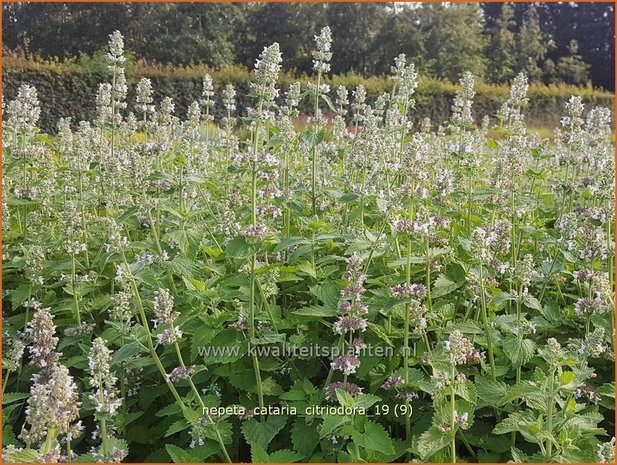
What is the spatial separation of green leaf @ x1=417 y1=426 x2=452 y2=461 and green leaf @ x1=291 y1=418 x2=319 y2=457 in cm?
64

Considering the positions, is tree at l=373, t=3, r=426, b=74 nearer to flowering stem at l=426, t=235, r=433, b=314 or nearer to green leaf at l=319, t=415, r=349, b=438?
flowering stem at l=426, t=235, r=433, b=314

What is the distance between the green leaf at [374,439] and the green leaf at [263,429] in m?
0.47

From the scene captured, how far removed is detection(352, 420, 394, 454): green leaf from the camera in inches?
109

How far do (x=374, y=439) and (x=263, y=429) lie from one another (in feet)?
2.02

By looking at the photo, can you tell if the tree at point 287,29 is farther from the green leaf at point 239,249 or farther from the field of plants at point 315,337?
the green leaf at point 239,249

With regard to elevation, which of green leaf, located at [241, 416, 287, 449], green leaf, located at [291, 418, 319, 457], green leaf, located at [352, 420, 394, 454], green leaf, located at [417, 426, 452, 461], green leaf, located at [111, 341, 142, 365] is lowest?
green leaf, located at [291, 418, 319, 457]

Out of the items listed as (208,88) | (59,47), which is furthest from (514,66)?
(208,88)

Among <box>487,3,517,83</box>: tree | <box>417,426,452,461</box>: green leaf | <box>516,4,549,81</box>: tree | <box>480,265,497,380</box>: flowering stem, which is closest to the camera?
<box>417,426,452,461</box>: green leaf

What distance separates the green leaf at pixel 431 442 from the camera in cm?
259

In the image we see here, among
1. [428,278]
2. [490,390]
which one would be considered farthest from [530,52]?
[490,390]

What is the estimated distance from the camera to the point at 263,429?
3.12 metres

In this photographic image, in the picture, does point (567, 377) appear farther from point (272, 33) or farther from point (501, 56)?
point (501, 56)

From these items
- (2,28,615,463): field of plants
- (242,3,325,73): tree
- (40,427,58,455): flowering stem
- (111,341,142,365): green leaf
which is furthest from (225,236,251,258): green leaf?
(242,3,325,73): tree

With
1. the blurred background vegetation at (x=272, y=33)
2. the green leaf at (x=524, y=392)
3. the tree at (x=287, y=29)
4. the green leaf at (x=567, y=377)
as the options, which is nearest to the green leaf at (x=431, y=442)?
the green leaf at (x=524, y=392)
